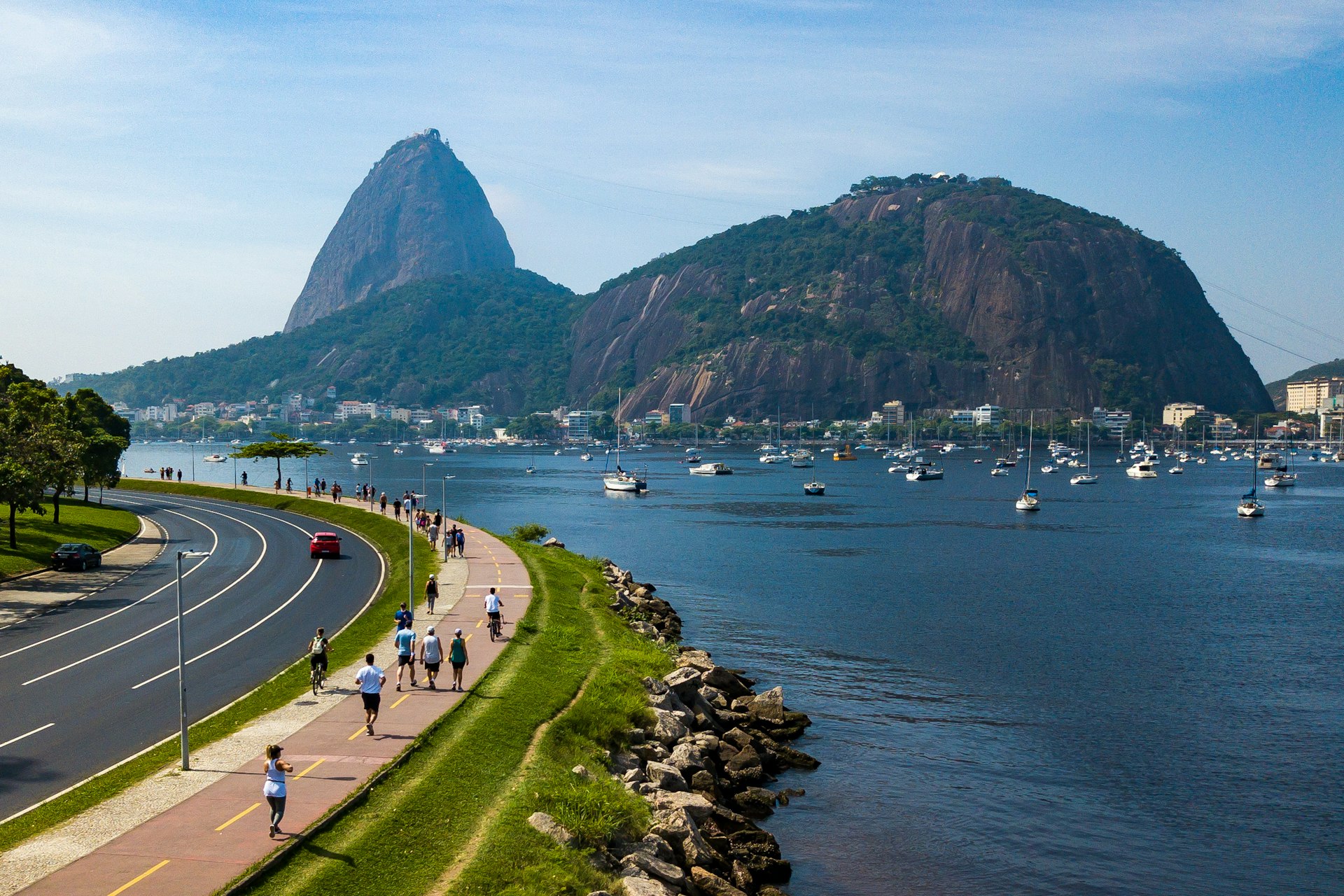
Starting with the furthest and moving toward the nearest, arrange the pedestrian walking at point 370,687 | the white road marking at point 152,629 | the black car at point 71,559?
the black car at point 71,559 → the white road marking at point 152,629 → the pedestrian walking at point 370,687

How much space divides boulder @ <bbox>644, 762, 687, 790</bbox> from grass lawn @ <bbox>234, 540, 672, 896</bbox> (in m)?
1.48

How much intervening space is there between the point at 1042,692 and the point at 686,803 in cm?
2310

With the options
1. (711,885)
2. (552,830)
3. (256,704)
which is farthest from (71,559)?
(711,885)

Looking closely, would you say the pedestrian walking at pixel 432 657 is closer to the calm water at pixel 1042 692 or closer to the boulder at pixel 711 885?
the calm water at pixel 1042 692

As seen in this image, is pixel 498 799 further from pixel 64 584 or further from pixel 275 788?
pixel 64 584

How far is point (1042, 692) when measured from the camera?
147ft

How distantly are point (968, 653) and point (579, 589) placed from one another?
62.5 feet

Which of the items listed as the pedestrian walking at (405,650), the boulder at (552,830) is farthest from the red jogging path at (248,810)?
the boulder at (552,830)

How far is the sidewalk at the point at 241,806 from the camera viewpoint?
18.6m

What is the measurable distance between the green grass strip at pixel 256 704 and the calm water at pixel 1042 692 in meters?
14.5

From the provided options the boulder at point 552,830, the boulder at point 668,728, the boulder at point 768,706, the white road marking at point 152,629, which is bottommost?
the boulder at point 768,706

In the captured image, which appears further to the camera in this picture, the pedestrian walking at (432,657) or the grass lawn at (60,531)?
the grass lawn at (60,531)

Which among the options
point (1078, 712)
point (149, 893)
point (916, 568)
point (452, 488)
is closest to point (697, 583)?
point (916, 568)

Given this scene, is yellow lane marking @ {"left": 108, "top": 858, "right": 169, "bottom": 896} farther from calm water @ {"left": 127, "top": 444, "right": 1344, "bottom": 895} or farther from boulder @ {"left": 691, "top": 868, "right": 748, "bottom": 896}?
calm water @ {"left": 127, "top": 444, "right": 1344, "bottom": 895}
